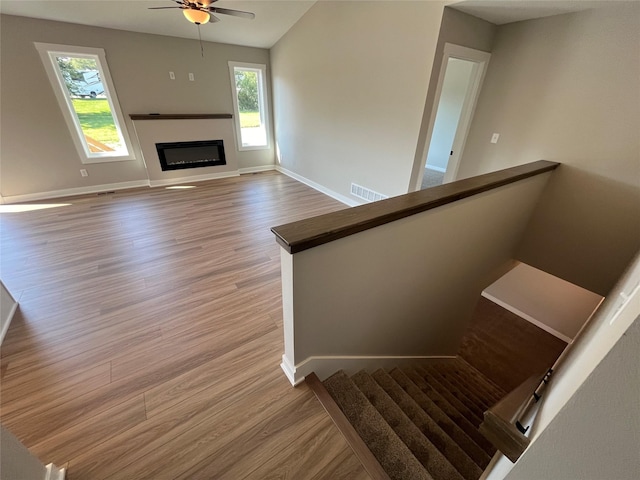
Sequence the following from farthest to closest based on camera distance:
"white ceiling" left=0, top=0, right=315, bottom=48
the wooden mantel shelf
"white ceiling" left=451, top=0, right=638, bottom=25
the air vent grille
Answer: the wooden mantel shelf
the air vent grille
"white ceiling" left=0, top=0, right=315, bottom=48
"white ceiling" left=451, top=0, right=638, bottom=25

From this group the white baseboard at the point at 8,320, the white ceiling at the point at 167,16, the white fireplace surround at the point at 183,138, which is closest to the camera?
the white baseboard at the point at 8,320

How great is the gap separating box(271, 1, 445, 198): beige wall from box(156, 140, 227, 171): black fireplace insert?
1.48 metres

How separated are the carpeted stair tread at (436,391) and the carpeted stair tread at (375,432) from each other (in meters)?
0.93

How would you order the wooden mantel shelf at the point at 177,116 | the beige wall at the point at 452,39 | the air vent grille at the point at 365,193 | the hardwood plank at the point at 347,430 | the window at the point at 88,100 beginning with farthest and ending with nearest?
the wooden mantel shelf at the point at 177,116 → the air vent grille at the point at 365,193 → the window at the point at 88,100 → the beige wall at the point at 452,39 → the hardwood plank at the point at 347,430

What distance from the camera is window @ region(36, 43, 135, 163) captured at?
140 inches

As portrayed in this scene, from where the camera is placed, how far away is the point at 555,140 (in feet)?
8.88

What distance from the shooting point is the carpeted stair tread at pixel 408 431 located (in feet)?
4.27

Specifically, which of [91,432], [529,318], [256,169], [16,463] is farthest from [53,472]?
[529,318]

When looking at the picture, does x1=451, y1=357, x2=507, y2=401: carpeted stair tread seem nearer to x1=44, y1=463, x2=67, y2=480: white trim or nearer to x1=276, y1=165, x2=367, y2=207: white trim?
x1=276, y1=165, x2=367, y2=207: white trim

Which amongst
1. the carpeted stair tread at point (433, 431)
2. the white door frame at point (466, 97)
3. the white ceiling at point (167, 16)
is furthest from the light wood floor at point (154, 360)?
the white ceiling at point (167, 16)

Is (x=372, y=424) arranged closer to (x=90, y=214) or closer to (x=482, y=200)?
(x=482, y=200)

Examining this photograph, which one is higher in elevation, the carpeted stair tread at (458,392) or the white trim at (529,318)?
the carpeted stair tread at (458,392)

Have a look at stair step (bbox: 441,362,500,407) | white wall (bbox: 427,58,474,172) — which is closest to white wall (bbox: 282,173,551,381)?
stair step (bbox: 441,362,500,407)

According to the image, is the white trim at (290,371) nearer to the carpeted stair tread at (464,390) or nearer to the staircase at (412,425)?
the staircase at (412,425)
